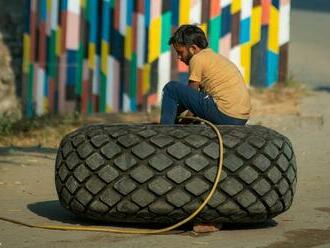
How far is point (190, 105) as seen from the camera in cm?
758

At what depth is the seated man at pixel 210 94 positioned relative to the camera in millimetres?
7590

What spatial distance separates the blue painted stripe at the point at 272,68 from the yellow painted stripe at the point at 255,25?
247mm

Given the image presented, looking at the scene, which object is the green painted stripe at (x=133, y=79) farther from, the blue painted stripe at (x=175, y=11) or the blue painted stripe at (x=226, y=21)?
the blue painted stripe at (x=226, y=21)

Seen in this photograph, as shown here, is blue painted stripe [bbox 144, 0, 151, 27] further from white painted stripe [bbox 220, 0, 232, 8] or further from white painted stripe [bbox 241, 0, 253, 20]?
white painted stripe [bbox 241, 0, 253, 20]

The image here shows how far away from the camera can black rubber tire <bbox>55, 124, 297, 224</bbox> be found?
6.66 meters

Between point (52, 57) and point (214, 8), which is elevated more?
point (214, 8)

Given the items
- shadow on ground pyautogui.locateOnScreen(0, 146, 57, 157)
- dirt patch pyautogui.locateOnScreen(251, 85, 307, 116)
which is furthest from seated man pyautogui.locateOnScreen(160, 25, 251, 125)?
dirt patch pyautogui.locateOnScreen(251, 85, 307, 116)

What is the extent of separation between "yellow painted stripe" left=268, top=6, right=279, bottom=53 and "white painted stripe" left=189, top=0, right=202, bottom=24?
0.95 metres

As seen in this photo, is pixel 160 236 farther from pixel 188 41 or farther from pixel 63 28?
pixel 63 28

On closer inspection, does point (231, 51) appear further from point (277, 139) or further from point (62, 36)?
point (277, 139)

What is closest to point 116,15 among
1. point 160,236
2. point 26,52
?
point 26,52

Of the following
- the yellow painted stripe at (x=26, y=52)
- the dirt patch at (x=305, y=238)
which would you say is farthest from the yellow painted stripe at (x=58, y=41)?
the dirt patch at (x=305, y=238)

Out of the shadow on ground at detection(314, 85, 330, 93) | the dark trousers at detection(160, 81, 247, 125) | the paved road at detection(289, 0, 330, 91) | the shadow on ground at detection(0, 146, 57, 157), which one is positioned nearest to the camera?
the dark trousers at detection(160, 81, 247, 125)

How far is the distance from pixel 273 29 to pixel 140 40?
172 centimetres
